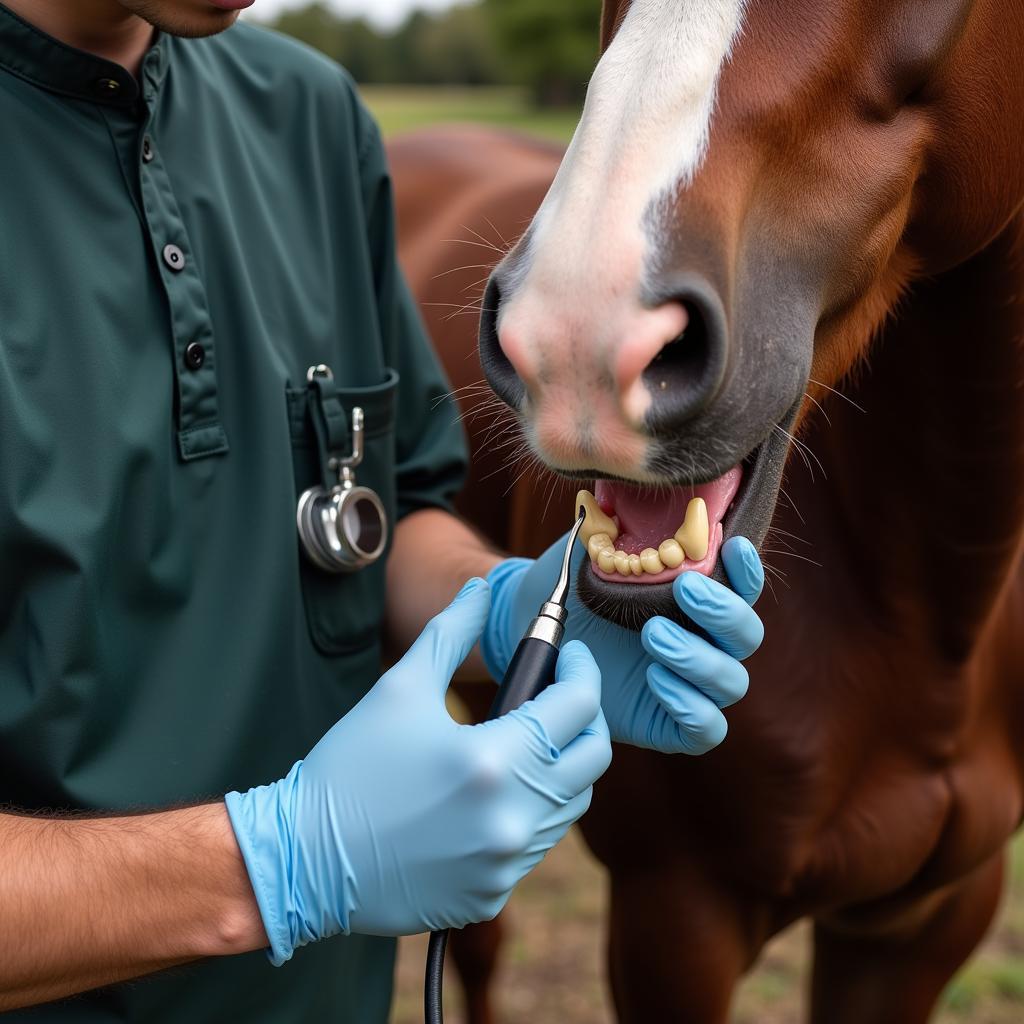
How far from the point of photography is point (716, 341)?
2.94 ft

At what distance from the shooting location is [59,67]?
48.1 inches

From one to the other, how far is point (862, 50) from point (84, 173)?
746mm

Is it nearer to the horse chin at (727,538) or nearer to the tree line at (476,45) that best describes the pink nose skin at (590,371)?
the horse chin at (727,538)

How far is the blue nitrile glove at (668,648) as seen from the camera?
1048 mm

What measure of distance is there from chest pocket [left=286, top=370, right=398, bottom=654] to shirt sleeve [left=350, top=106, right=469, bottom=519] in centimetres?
13

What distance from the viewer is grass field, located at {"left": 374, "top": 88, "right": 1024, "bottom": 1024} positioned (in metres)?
2.71

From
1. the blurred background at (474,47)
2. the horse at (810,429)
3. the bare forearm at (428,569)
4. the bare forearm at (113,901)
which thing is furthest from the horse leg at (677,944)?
the blurred background at (474,47)

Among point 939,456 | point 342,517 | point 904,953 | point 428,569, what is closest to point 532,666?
point 342,517

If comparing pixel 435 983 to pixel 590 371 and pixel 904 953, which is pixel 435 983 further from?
pixel 904 953

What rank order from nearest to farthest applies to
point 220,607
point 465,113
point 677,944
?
point 220,607 < point 677,944 < point 465,113

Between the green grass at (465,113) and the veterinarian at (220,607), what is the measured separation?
129 inches

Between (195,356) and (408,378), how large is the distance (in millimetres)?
477

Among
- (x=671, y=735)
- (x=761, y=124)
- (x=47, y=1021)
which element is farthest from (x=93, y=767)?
(x=761, y=124)

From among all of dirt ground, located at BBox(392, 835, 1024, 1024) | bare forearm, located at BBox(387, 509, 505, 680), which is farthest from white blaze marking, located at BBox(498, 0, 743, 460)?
dirt ground, located at BBox(392, 835, 1024, 1024)
